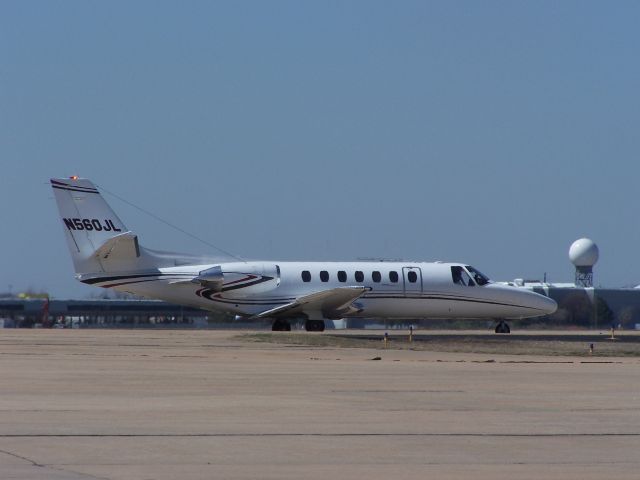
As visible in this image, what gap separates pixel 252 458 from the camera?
11539mm

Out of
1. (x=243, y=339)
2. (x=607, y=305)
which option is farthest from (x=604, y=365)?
(x=607, y=305)

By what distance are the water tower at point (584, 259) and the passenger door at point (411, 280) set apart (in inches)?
1395

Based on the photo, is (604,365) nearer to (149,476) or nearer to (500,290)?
(149,476)

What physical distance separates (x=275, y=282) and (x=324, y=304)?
2.08m

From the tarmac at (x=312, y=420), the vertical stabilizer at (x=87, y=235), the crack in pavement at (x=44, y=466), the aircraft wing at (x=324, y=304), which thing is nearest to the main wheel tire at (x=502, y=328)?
the aircraft wing at (x=324, y=304)

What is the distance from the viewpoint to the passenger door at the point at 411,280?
48.6 metres

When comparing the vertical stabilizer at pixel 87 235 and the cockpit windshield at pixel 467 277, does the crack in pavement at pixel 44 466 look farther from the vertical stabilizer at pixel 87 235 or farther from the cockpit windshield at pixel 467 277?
the cockpit windshield at pixel 467 277

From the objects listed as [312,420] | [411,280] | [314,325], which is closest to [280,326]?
[314,325]

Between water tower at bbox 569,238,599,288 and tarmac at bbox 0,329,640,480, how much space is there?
56586 millimetres

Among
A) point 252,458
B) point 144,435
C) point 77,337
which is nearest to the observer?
point 252,458

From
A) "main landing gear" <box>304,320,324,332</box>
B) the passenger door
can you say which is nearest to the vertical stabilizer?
"main landing gear" <box>304,320,324,332</box>

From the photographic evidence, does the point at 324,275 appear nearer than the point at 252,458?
No

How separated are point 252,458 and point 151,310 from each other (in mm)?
67779

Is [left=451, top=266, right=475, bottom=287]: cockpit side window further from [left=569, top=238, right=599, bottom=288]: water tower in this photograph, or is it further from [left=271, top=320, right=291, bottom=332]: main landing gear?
[left=569, top=238, right=599, bottom=288]: water tower
